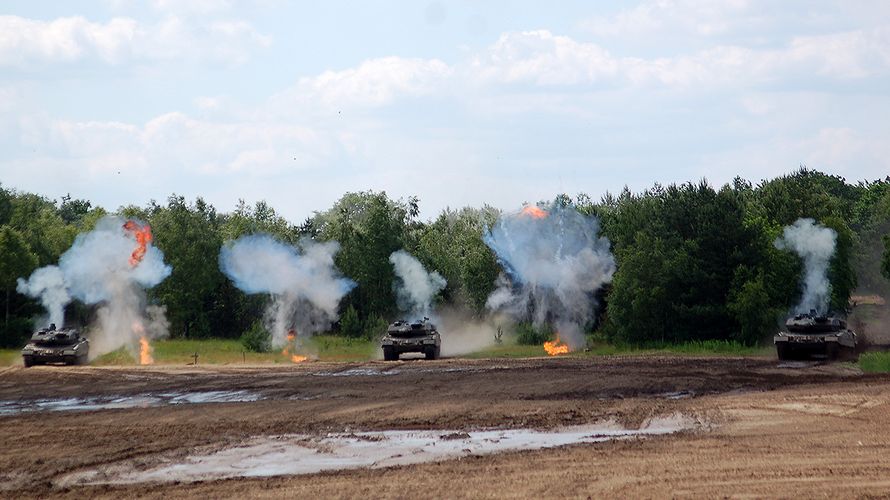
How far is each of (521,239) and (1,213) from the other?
149 feet

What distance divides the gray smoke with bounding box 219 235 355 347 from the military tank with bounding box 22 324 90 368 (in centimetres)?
1124

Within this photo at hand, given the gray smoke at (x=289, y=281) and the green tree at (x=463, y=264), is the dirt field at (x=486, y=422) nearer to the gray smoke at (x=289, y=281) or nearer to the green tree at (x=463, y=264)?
the gray smoke at (x=289, y=281)

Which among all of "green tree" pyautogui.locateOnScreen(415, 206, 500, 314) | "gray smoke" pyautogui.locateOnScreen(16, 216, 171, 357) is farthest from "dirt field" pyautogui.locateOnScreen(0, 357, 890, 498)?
"green tree" pyautogui.locateOnScreen(415, 206, 500, 314)

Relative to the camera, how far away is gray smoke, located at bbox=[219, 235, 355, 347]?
61094 millimetres

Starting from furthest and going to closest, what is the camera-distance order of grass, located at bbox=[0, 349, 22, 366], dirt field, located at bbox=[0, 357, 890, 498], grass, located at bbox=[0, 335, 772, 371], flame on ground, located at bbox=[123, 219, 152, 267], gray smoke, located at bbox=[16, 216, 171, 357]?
gray smoke, located at bbox=[16, 216, 171, 357], flame on ground, located at bbox=[123, 219, 152, 267], grass, located at bbox=[0, 349, 22, 366], grass, located at bbox=[0, 335, 772, 371], dirt field, located at bbox=[0, 357, 890, 498]

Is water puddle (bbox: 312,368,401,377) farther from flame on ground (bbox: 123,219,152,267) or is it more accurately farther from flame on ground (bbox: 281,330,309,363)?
flame on ground (bbox: 123,219,152,267)

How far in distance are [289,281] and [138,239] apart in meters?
7.94

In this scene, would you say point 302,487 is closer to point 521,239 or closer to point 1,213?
point 521,239

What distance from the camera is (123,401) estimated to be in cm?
3031

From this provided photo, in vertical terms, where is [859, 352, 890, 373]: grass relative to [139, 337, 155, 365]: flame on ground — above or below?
below

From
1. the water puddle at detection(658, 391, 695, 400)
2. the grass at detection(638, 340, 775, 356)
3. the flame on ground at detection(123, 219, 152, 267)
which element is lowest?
the water puddle at detection(658, 391, 695, 400)

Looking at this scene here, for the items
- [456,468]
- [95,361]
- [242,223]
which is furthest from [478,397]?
[242,223]

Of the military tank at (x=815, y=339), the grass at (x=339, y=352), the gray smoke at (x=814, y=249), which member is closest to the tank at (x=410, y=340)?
the grass at (x=339, y=352)

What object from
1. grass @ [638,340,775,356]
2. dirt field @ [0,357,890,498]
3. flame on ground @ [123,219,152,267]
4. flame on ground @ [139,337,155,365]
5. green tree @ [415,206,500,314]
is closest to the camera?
dirt field @ [0,357,890,498]
